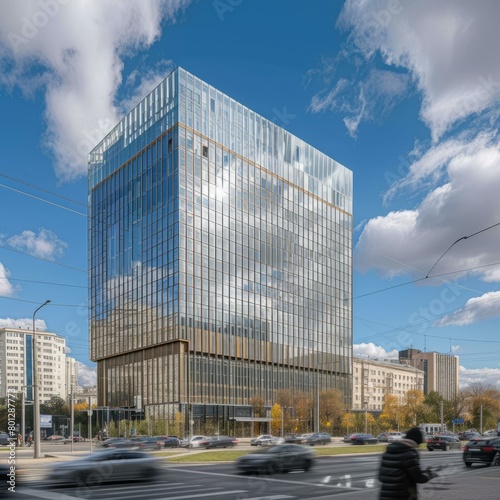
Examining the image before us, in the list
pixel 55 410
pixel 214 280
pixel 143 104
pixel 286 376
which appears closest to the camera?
pixel 214 280

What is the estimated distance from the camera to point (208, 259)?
7906 cm

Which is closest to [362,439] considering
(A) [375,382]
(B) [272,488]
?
(B) [272,488]

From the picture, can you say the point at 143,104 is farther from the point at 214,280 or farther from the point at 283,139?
the point at 214,280

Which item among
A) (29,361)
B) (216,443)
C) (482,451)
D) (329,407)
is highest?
(482,451)

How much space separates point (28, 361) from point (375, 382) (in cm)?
9381

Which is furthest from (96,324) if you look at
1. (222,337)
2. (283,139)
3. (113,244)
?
(283,139)

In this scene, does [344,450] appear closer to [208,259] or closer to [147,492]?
[147,492]

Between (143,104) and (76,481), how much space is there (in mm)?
74910

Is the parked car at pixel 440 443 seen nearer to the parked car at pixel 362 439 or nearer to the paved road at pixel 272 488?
the parked car at pixel 362 439

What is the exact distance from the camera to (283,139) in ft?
307

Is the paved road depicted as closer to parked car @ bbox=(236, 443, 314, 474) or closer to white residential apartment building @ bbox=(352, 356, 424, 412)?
parked car @ bbox=(236, 443, 314, 474)

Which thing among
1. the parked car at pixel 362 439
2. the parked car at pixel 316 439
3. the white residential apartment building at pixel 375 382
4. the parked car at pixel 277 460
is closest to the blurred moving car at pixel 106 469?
the parked car at pixel 277 460

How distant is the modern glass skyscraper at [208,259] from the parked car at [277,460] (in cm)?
4810

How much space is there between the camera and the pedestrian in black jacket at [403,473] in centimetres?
690
